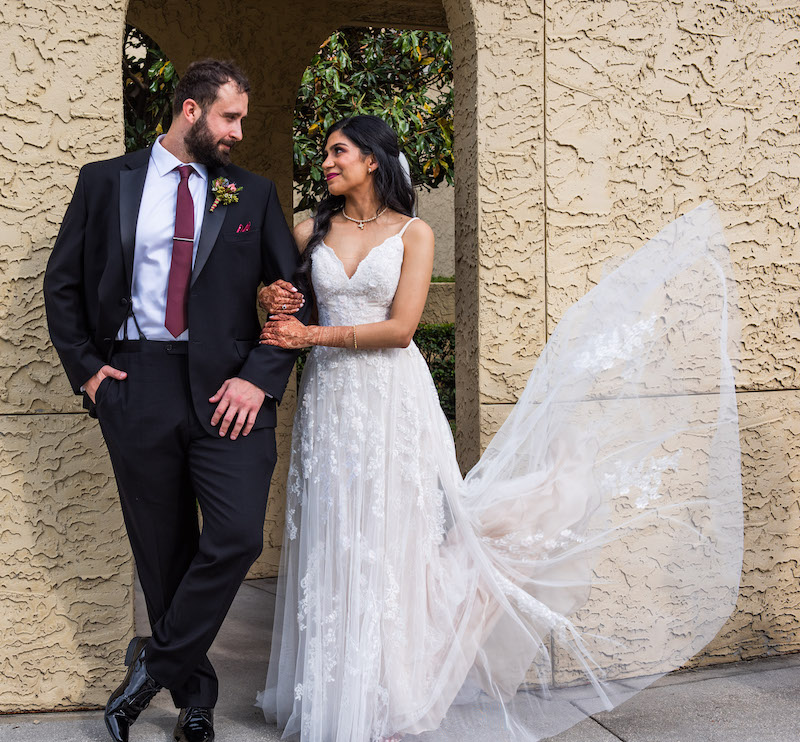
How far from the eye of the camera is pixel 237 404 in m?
3.14

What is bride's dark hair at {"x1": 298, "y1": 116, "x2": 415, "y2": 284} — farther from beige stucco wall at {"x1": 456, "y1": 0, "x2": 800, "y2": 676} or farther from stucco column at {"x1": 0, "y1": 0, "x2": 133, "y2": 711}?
stucco column at {"x1": 0, "y1": 0, "x2": 133, "y2": 711}

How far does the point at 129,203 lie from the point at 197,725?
175 centimetres

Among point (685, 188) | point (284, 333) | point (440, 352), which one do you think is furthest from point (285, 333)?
point (440, 352)

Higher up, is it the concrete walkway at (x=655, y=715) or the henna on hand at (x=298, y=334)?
the henna on hand at (x=298, y=334)

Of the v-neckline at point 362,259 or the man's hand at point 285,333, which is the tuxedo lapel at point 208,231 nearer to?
the man's hand at point 285,333

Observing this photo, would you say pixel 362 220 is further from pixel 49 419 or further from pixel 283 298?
pixel 49 419

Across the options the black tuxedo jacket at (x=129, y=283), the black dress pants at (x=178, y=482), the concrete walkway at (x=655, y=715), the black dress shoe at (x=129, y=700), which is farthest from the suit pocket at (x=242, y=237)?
the concrete walkway at (x=655, y=715)

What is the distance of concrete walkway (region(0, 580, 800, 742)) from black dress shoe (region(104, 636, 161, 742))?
160 mm

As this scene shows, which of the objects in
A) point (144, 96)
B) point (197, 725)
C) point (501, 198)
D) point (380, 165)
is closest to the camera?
point (197, 725)

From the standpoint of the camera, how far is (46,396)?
3574 mm

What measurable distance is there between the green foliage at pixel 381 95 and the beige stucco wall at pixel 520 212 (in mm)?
3786

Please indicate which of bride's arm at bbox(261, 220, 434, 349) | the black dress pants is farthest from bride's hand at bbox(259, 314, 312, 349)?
the black dress pants

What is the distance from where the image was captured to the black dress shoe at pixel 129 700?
3.26 meters

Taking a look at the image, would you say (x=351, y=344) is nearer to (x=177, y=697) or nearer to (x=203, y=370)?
(x=203, y=370)
